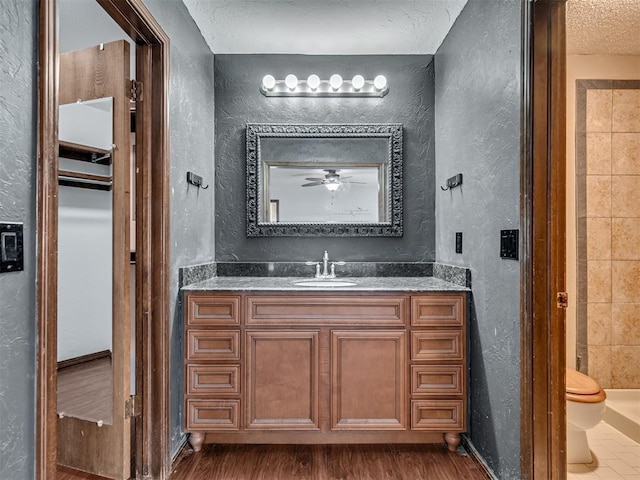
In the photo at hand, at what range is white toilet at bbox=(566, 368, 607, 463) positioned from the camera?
6.35ft

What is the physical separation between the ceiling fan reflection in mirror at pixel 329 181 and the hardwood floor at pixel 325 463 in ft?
5.11

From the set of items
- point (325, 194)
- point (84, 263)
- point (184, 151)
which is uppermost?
point (184, 151)

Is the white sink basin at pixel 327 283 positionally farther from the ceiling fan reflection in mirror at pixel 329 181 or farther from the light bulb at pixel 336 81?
the light bulb at pixel 336 81

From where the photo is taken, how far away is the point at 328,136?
8.63 feet

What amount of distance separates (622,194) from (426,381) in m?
1.98

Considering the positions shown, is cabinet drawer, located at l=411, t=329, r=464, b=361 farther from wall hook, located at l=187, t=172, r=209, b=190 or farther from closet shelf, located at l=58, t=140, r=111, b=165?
closet shelf, located at l=58, t=140, r=111, b=165

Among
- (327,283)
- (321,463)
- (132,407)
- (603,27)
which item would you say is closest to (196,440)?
(132,407)

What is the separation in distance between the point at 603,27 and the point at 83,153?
3119 millimetres

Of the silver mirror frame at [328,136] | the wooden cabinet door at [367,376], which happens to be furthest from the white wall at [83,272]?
the wooden cabinet door at [367,376]

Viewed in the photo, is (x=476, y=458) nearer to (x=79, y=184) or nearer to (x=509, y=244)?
(x=509, y=244)

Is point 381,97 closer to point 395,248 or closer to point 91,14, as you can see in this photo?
point 395,248

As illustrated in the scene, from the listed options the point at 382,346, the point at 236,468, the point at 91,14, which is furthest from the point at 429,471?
the point at 91,14

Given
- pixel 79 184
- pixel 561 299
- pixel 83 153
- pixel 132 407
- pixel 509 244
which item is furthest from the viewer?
pixel 79 184

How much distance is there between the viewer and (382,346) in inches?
80.1
